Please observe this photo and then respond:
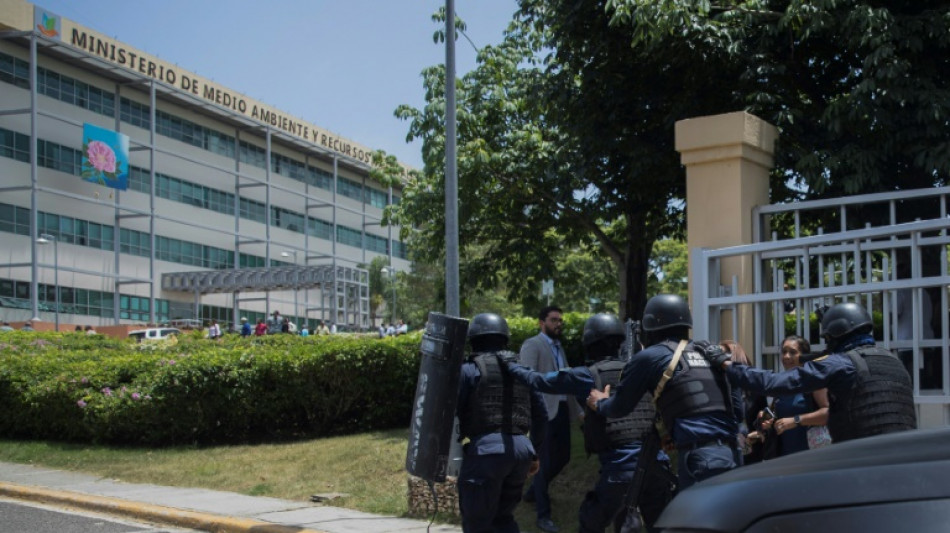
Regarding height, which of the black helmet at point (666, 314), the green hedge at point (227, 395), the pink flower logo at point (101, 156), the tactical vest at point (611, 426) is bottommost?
the green hedge at point (227, 395)

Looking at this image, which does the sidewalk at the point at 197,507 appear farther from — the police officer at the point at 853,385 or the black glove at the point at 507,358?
the police officer at the point at 853,385

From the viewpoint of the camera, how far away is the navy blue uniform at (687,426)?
5.04 metres

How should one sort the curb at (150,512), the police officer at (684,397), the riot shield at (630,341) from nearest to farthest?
the police officer at (684,397) < the riot shield at (630,341) < the curb at (150,512)

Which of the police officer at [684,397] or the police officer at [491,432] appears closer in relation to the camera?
the police officer at [684,397]

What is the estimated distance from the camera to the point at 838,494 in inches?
79.0

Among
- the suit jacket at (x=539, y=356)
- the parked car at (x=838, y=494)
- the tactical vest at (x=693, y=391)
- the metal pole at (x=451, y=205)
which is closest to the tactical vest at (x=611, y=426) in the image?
the tactical vest at (x=693, y=391)

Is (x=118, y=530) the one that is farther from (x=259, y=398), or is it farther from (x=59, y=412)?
(x=59, y=412)

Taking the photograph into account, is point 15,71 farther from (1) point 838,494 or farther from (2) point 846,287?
(1) point 838,494

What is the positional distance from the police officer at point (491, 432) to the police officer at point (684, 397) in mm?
874

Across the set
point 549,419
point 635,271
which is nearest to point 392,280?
point 635,271

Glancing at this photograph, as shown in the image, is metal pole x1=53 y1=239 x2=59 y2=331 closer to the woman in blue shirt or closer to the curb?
the curb

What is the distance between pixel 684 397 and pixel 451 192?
5389 mm

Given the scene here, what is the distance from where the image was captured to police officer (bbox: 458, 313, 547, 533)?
19.5 ft

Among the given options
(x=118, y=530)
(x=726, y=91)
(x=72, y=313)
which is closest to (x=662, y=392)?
(x=118, y=530)
